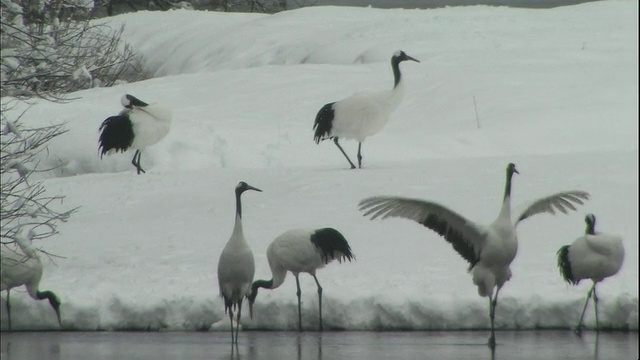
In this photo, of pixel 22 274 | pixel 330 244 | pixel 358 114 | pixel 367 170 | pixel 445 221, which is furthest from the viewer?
pixel 358 114

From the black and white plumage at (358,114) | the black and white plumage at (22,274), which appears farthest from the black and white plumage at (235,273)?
the black and white plumage at (358,114)

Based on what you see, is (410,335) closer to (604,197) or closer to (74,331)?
(74,331)

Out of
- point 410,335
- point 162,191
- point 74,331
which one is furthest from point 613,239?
point 162,191

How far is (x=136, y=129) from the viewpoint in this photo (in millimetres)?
21297

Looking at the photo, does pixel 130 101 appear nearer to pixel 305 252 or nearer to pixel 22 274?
pixel 22 274

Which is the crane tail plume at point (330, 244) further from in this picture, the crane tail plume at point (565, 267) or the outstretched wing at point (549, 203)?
the crane tail plume at point (565, 267)

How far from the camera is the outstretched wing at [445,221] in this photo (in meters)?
12.8

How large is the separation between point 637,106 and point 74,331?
1320 cm

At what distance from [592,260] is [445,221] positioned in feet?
4.35

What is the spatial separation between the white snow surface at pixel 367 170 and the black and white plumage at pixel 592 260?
8.4 inches

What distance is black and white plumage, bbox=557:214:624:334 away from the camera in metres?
12.9

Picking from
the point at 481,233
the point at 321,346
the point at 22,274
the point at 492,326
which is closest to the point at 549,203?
the point at 481,233

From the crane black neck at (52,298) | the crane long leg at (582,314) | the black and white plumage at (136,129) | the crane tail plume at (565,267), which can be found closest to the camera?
the crane long leg at (582,314)

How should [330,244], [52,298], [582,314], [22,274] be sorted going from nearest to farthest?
1. [582,314]
2. [52,298]
3. [330,244]
4. [22,274]
